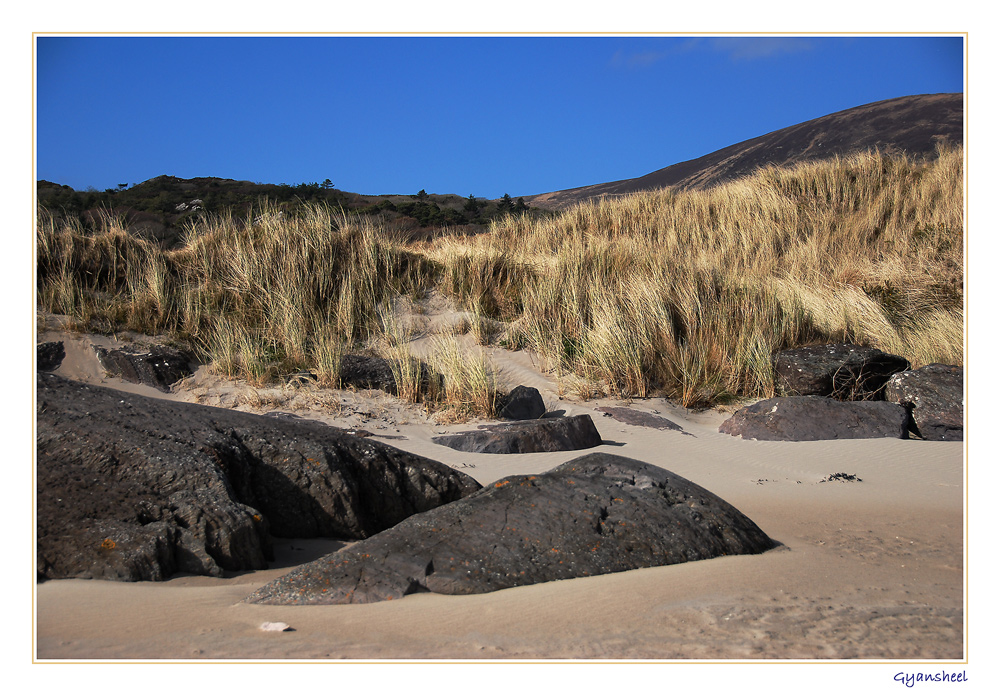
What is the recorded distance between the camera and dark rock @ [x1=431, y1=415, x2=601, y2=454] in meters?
5.26

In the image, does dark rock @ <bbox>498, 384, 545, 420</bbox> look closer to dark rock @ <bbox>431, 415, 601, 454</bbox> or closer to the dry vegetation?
the dry vegetation

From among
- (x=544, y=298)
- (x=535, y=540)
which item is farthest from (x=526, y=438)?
(x=544, y=298)

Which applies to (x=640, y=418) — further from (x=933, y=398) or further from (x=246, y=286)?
(x=246, y=286)

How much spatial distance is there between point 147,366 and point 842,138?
20097 millimetres

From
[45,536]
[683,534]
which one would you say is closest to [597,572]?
[683,534]

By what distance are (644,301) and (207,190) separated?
2671cm

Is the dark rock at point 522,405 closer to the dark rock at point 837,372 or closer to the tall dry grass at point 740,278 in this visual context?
the tall dry grass at point 740,278

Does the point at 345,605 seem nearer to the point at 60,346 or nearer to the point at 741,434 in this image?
the point at 741,434

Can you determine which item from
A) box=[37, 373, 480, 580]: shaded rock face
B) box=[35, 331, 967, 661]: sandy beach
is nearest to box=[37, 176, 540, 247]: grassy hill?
box=[37, 373, 480, 580]: shaded rock face

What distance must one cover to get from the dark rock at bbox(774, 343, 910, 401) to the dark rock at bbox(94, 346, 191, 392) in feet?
20.8

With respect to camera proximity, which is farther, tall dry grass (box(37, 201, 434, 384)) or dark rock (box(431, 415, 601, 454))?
tall dry grass (box(37, 201, 434, 384))

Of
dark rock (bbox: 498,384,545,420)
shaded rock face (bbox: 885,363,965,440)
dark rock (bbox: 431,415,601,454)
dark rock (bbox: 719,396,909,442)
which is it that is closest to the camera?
dark rock (bbox: 431,415,601,454)

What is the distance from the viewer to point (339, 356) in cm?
680

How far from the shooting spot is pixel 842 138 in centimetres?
2011
